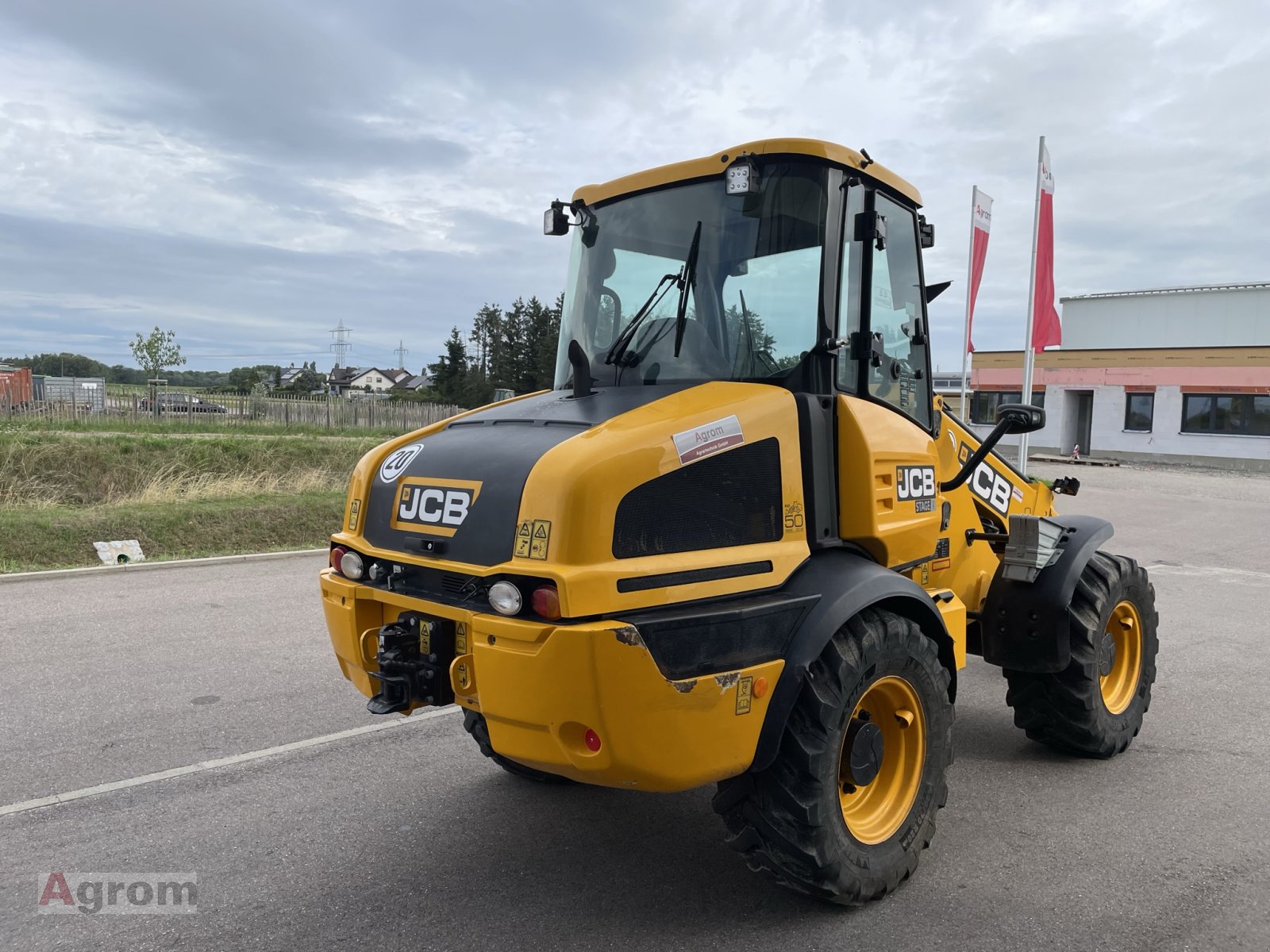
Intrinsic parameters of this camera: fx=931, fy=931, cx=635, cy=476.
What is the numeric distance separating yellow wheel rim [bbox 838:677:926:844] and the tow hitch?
1517 millimetres

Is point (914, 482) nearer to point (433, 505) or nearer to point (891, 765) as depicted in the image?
point (891, 765)

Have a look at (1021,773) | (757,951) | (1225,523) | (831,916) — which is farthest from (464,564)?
(1225,523)

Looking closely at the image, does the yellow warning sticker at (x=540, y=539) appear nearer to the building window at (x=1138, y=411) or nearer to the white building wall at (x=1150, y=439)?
the white building wall at (x=1150, y=439)

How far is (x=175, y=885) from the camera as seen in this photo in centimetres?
342

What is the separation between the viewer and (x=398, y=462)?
11.9 feet

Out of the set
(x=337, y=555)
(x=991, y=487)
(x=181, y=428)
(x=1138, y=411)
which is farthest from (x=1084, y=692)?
(x=1138, y=411)

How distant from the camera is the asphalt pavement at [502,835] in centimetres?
315

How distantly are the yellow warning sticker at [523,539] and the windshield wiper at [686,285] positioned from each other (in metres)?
1.10

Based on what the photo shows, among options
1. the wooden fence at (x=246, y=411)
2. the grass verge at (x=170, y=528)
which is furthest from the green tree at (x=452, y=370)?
the grass verge at (x=170, y=528)

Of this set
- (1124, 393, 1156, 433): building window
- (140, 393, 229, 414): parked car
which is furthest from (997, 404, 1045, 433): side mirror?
(1124, 393, 1156, 433): building window

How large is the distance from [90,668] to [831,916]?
17.0ft

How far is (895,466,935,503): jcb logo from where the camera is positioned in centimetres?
373

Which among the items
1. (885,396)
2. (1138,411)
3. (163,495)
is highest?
(1138,411)

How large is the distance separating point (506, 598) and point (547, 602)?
15cm
